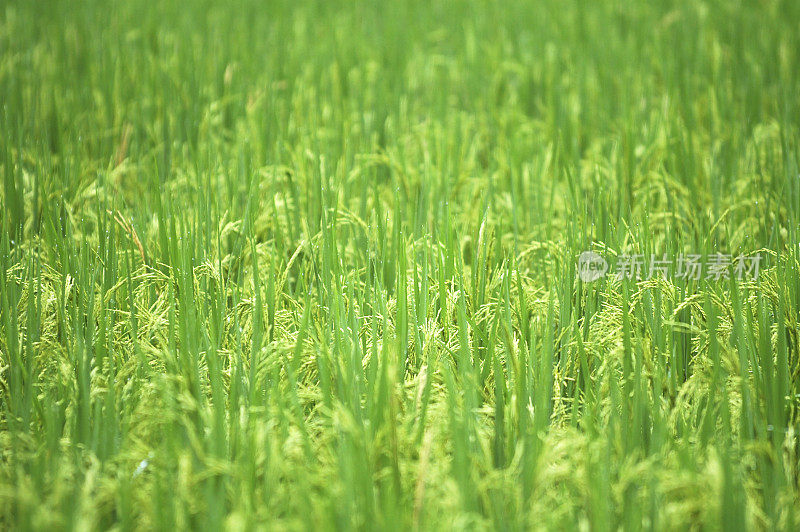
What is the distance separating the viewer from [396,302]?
1.50 m

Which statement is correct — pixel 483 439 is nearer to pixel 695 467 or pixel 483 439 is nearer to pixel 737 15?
pixel 695 467

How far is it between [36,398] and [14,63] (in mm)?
1995

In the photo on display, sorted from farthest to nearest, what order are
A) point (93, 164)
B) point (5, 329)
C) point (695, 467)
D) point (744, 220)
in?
point (93, 164), point (744, 220), point (5, 329), point (695, 467)

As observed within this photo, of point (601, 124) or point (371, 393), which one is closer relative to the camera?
point (371, 393)

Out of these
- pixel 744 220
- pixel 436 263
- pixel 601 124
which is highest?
pixel 601 124

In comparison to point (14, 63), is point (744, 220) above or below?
below

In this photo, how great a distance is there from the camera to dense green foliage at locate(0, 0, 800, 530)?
1083 millimetres

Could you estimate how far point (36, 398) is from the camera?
4.25 ft

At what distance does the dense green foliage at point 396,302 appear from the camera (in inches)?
42.6

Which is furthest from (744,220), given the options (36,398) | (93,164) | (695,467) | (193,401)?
(93,164)

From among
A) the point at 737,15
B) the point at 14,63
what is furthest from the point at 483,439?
the point at 737,15

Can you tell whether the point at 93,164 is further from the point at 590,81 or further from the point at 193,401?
the point at 590,81

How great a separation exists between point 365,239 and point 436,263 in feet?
0.80

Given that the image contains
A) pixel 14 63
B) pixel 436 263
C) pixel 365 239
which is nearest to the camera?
pixel 436 263
